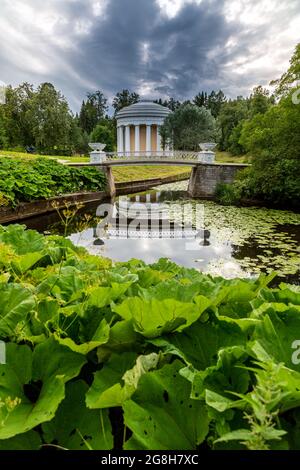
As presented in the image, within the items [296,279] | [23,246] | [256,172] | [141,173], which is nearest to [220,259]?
[296,279]

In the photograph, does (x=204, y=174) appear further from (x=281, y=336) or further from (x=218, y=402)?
(x=218, y=402)

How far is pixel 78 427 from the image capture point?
2.40 feet

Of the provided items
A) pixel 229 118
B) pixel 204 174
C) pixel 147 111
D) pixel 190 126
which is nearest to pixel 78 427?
pixel 204 174

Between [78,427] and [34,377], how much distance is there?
0.20 meters

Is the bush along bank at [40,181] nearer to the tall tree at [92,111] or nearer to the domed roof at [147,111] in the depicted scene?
the domed roof at [147,111]

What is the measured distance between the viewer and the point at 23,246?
2.09 meters

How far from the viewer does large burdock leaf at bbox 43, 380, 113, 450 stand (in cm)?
70

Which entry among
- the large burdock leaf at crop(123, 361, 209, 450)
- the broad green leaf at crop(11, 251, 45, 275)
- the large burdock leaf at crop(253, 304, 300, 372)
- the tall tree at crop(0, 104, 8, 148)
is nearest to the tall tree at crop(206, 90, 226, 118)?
the tall tree at crop(0, 104, 8, 148)

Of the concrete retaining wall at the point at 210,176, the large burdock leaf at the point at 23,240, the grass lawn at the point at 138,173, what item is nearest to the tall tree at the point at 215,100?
the grass lawn at the point at 138,173

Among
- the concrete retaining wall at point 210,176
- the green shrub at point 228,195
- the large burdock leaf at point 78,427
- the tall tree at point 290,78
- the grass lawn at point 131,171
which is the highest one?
the tall tree at point 290,78

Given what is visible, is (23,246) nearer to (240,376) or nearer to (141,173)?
(240,376)

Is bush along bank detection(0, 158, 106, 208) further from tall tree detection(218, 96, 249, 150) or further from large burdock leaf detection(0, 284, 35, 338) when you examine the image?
tall tree detection(218, 96, 249, 150)

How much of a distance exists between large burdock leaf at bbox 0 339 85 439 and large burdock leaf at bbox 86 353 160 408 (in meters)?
0.07

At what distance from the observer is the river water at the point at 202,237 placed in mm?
6914
